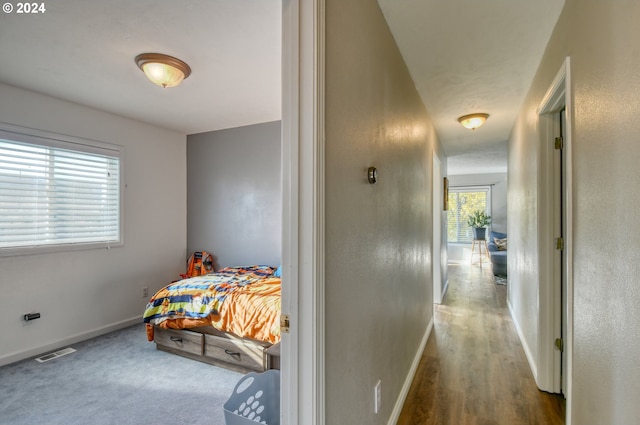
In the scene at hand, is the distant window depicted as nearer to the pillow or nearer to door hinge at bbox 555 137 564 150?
the pillow

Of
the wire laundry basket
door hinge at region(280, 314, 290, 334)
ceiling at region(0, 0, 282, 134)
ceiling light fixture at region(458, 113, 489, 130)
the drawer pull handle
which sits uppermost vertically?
ceiling at region(0, 0, 282, 134)

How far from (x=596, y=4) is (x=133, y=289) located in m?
4.59

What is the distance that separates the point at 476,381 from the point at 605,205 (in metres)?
1.92

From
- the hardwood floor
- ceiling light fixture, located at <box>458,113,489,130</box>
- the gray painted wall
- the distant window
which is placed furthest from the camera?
the distant window

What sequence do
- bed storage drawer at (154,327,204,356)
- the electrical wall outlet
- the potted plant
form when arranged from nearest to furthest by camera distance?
the electrical wall outlet
bed storage drawer at (154,327,204,356)
the potted plant

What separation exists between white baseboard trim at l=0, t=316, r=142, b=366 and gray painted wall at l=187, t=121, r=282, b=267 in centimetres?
124

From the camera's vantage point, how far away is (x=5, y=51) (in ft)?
7.45

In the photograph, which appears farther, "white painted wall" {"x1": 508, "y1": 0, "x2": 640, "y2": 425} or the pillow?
the pillow

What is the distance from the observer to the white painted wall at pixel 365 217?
115 centimetres

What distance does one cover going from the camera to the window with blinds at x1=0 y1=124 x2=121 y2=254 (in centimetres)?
288

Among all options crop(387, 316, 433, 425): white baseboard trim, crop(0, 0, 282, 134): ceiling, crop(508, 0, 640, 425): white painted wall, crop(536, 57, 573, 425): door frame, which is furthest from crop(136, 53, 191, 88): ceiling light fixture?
crop(387, 316, 433, 425): white baseboard trim

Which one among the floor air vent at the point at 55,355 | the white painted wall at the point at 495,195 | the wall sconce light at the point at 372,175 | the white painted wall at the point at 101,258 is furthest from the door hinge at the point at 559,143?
the white painted wall at the point at 495,195

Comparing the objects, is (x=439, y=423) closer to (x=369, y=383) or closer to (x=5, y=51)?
(x=369, y=383)

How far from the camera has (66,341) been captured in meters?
3.19
